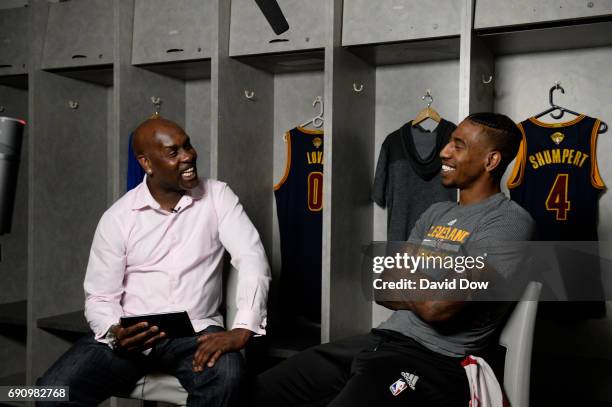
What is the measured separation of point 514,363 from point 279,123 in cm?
194

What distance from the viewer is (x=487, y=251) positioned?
1658 millimetres

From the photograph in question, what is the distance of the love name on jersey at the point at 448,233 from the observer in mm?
1760

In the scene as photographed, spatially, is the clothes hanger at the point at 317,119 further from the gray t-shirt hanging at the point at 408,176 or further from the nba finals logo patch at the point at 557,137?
Result: the nba finals logo patch at the point at 557,137

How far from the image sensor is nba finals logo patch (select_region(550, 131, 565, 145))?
260 centimetres

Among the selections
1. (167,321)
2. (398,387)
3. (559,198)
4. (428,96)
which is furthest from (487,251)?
(428,96)

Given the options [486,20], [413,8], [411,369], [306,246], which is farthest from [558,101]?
[411,369]

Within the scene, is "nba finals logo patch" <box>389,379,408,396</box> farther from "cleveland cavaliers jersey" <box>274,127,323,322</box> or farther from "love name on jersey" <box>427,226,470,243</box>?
"cleveland cavaliers jersey" <box>274,127,323,322</box>

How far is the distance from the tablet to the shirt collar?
1.66ft

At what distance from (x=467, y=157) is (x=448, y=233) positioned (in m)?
0.25

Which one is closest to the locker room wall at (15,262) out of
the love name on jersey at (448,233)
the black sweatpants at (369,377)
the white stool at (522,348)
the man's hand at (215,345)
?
the man's hand at (215,345)

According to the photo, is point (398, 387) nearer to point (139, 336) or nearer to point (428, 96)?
point (139, 336)

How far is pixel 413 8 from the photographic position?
98.1 inches

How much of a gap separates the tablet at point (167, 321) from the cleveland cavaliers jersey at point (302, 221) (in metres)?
1.13

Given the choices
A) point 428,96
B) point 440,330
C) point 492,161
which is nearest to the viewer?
point 440,330
